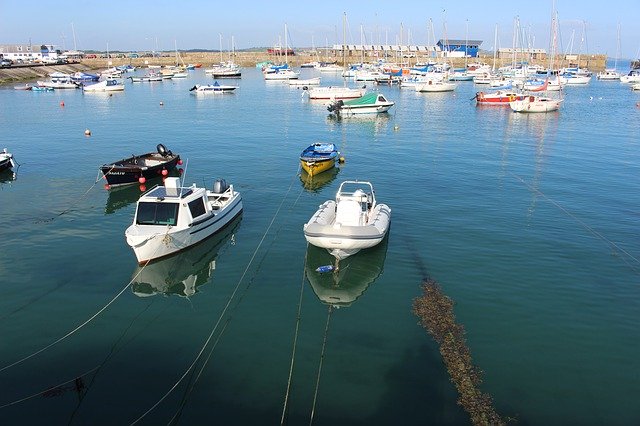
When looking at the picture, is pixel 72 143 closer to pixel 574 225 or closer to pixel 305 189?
pixel 305 189

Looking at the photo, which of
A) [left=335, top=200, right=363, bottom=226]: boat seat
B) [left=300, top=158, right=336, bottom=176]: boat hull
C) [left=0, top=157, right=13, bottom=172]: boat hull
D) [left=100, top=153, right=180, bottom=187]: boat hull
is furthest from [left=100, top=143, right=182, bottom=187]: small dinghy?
[left=335, top=200, right=363, bottom=226]: boat seat

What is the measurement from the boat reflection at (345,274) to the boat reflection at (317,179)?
1249 cm

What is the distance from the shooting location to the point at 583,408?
45.1 feet

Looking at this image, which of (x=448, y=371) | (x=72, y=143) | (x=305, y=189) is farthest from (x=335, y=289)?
(x=72, y=143)

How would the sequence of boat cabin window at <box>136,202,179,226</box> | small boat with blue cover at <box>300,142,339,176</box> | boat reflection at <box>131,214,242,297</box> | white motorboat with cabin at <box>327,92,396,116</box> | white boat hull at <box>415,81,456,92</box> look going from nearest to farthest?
boat reflection at <box>131,214,242,297</box>, boat cabin window at <box>136,202,179,226</box>, small boat with blue cover at <box>300,142,339,176</box>, white motorboat with cabin at <box>327,92,396,116</box>, white boat hull at <box>415,81,456,92</box>

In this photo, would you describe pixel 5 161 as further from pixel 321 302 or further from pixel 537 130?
pixel 537 130

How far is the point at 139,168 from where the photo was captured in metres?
35.8

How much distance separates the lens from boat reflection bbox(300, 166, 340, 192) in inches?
1449

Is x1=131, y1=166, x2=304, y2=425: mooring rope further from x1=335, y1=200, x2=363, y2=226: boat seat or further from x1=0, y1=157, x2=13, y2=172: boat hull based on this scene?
x1=0, y1=157, x2=13, y2=172: boat hull

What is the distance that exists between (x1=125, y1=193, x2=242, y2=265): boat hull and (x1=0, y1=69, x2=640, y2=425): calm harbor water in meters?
0.59

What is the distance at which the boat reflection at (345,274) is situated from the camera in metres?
20.2

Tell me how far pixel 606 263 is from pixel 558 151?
30.0m

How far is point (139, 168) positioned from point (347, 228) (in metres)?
20.2

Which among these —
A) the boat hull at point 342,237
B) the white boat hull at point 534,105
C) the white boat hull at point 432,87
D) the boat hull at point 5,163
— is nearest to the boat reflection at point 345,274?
the boat hull at point 342,237
